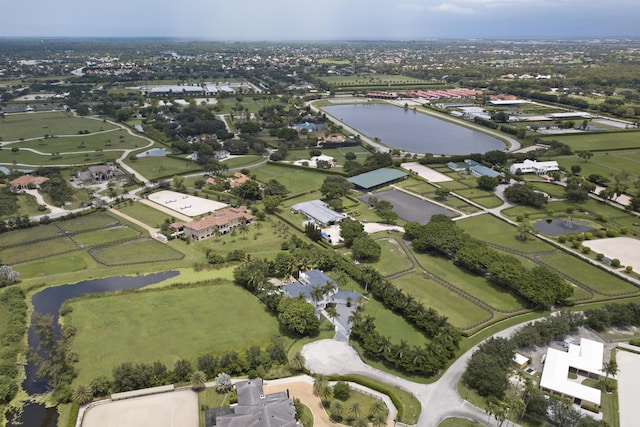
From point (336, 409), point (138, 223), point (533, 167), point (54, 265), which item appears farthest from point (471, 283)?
point (54, 265)

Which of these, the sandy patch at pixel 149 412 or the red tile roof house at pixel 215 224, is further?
the red tile roof house at pixel 215 224

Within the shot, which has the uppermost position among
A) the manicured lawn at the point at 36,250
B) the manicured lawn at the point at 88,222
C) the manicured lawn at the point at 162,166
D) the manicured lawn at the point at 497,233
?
the manicured lawn at the point at 162,166

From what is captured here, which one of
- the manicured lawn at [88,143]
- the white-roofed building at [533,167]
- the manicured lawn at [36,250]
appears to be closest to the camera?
the manicured lawn at [36,250]

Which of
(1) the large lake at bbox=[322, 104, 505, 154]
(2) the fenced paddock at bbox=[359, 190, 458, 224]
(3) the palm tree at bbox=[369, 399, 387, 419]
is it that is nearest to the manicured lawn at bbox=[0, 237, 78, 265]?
(3) the palm tree at bbox=[369, 399, 387, 419]

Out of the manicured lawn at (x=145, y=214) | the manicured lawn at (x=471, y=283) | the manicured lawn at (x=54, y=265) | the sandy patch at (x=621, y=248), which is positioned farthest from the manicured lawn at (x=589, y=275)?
the manicured lawn at (x=54, y=265)

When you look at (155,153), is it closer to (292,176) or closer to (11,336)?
(292,176)

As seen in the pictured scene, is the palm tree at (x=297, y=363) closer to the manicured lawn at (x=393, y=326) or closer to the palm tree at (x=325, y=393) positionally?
the palm tree at (x=325, y=393)

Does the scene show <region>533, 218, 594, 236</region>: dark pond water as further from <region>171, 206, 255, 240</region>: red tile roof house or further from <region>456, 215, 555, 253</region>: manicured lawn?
<region>171, 206, 255, 240</region>: red tile roof house
